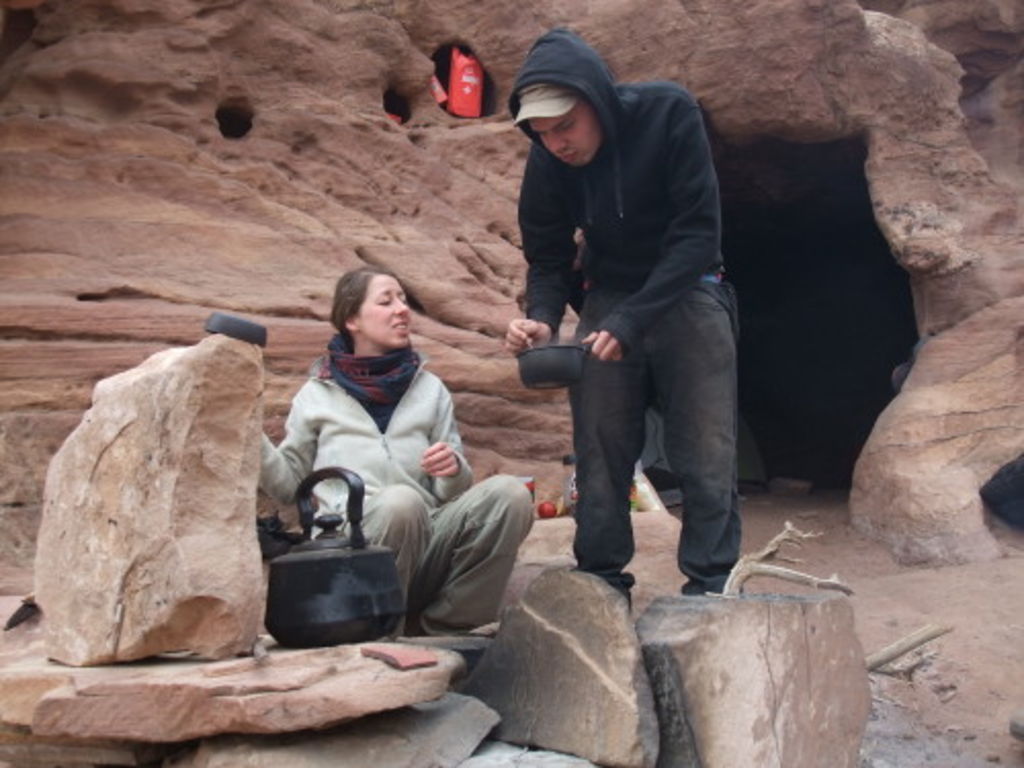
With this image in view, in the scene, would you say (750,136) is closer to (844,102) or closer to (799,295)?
(844,102)

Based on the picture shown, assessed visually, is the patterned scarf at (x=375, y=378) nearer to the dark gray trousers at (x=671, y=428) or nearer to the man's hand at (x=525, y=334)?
the man's hand at (x=525, y=334)

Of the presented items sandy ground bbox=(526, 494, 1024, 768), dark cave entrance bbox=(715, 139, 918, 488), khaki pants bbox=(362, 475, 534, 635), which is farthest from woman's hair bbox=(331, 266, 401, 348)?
dark cave entrance bbox=(715, 139, 918, 488)

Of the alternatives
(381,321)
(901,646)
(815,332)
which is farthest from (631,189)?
(815,332)

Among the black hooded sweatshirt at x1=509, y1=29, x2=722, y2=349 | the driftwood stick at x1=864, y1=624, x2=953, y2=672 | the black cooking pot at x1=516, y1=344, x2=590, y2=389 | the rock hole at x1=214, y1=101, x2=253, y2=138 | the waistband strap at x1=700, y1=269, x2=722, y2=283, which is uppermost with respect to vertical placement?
the rock hole at x1=214, y1=101, x2=253, y2=138

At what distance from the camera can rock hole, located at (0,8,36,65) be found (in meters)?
5.13

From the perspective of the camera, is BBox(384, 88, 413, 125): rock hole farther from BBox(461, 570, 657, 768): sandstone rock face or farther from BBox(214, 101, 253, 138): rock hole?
BBox(461, 570, 657, 768): sandstone rock face

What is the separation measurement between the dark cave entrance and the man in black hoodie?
5.61 meters

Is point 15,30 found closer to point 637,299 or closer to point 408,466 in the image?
point 408,466

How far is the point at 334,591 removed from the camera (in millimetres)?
2418

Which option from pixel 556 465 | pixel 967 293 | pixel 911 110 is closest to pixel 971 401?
pixel 967 293

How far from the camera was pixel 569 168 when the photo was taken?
305 centimetres

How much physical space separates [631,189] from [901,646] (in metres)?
2.17

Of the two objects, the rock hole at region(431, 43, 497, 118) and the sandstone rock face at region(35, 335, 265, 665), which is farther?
the rock hole at region(431, 43, 497, 118)

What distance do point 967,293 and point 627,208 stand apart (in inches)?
168
